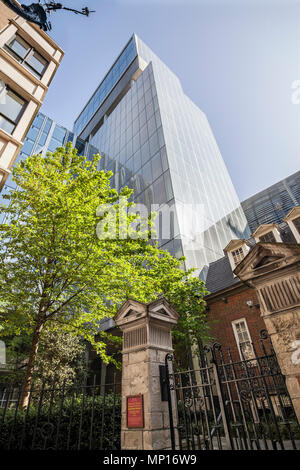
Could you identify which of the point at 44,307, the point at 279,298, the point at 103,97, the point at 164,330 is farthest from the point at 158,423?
the point at 103,97

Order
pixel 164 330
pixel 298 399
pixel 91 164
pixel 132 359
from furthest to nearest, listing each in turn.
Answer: pixel 91 164 → pixel 164 330 → pixel 132 359 → pixel 298 399

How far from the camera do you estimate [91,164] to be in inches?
468

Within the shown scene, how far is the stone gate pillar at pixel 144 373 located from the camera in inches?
148

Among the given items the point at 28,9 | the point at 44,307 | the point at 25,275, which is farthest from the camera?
the point at 28,9

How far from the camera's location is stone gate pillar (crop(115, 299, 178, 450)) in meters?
3.75

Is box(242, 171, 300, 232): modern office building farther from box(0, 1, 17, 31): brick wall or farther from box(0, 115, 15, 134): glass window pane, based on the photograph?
box(0, 1, 17, 31): brick wall

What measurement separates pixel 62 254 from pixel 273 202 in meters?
27.9

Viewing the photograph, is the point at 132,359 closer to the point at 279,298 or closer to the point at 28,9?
the point at 279,298

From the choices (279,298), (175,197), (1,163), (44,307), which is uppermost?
(175,197)

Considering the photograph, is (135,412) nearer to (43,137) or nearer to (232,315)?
(232,315)

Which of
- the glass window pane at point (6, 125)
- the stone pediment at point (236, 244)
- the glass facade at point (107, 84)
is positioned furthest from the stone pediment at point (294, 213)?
the glass facade at point (107, 84)

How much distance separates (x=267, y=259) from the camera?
380cm

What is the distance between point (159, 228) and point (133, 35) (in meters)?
46.7

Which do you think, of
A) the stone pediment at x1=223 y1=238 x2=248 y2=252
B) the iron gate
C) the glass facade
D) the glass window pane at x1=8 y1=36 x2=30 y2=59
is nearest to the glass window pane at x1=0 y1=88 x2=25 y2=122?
the glass window pane at x1=8 y1=36 x2=30 y2=59
